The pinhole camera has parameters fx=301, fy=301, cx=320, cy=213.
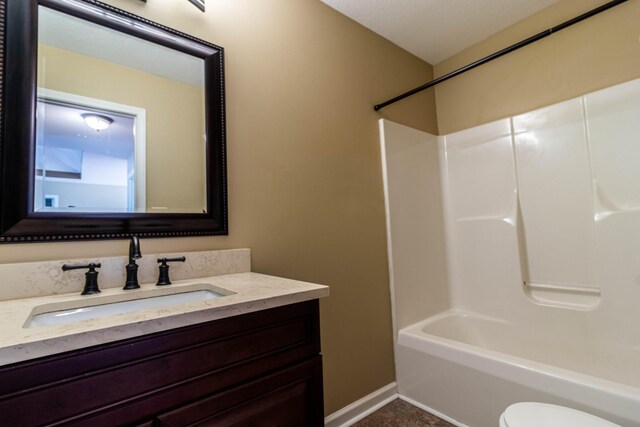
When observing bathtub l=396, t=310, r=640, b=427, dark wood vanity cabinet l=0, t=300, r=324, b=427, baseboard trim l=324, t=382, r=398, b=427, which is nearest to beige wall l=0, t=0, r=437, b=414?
baseboard trim l=324, t=382, r=398, b=427

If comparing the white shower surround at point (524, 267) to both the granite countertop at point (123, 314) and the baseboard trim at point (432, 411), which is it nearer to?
the baseboard trim at point (432, 411)

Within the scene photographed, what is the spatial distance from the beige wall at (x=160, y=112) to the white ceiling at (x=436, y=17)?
4.00ft

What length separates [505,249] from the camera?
2.16 m

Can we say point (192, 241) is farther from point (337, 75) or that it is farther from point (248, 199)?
point (337, 75)

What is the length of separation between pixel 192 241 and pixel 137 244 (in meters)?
0.25

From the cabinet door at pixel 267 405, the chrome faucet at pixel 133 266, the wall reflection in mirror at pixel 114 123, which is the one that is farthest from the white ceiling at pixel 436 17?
the cabinet door at pixel 267 405

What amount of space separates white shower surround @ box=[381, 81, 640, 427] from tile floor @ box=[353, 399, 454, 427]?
0.20ft

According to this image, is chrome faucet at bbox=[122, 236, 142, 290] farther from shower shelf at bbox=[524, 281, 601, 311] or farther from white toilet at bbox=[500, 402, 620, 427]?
shower shelf at bbox=[524, 281, 601, 311]

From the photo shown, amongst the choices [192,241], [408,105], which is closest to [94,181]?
[192,241]

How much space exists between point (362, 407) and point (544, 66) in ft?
8.35

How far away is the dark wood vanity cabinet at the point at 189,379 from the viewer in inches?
22.2

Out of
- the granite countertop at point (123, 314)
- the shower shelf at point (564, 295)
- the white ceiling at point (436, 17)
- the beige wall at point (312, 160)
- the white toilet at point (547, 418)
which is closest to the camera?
the granite countertop at point (123, 314)

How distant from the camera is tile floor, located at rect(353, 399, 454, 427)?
172cm

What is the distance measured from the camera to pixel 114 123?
3.76 ft
